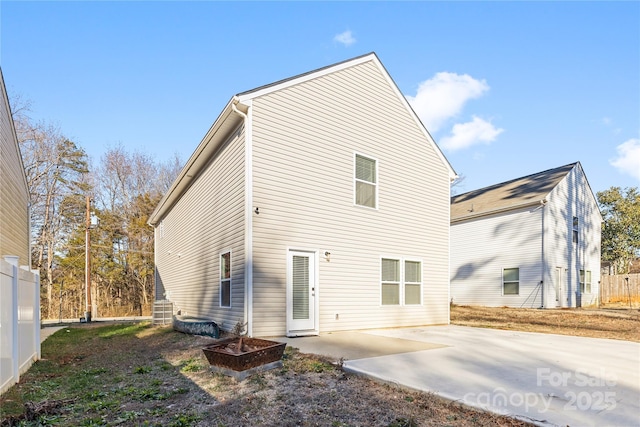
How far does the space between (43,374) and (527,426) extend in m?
6.29

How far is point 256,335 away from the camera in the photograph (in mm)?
7363

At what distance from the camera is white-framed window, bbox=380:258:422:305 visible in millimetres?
9852

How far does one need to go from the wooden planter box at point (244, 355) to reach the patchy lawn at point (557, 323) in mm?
7682

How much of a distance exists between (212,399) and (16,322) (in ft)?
9.82

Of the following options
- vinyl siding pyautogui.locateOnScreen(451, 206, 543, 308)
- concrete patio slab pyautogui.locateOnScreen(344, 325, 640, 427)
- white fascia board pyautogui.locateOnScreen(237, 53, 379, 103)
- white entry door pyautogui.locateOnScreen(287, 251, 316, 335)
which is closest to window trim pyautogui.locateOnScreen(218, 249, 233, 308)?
white entry door pyautogui.locateOnScreen(287, 251, 316, 335)

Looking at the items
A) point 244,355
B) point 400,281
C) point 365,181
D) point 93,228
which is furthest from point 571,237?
point 93,228

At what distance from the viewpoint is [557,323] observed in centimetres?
1105

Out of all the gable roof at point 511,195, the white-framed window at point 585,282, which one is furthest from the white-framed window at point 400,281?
the white-framed window at point 585,282

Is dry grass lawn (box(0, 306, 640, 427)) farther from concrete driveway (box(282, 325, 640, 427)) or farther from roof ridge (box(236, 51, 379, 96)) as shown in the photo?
roof ridge (box(236, 51, 379, 96))

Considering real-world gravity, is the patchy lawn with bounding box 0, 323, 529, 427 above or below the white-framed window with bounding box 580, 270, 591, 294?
above

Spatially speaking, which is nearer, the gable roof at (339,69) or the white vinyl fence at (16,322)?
the white vinyl fence at (16,322)

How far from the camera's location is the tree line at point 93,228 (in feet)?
69.1

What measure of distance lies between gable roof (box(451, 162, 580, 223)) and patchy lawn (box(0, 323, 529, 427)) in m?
15.2

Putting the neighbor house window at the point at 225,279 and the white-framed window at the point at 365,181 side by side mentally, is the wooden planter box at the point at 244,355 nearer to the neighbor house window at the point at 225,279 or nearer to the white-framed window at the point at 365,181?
the neighbor house window at the point at 225,279
